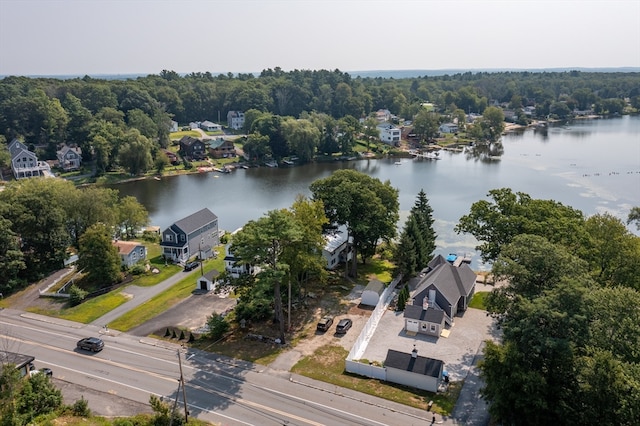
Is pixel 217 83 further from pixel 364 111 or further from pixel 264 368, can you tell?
pixel 264 368

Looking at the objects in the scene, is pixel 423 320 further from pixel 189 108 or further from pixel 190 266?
pixel 189 108

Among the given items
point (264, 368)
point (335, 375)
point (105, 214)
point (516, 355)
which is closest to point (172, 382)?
point (264, 368)

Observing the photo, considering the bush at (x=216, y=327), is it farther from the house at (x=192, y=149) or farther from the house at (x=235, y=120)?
the house at (x=235, y=120)

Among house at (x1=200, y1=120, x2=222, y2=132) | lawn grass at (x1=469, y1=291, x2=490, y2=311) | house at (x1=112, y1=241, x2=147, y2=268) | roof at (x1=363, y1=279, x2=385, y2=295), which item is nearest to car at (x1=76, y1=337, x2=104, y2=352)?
house at (x1=112, y1=241, x2=147, y2=268)

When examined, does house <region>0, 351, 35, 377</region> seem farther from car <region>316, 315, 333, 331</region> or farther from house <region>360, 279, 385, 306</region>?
house <region>360, 279, 385, 306</region>

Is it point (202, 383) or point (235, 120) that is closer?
point (202, 383)

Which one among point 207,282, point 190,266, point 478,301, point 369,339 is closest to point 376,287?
point 369,339
